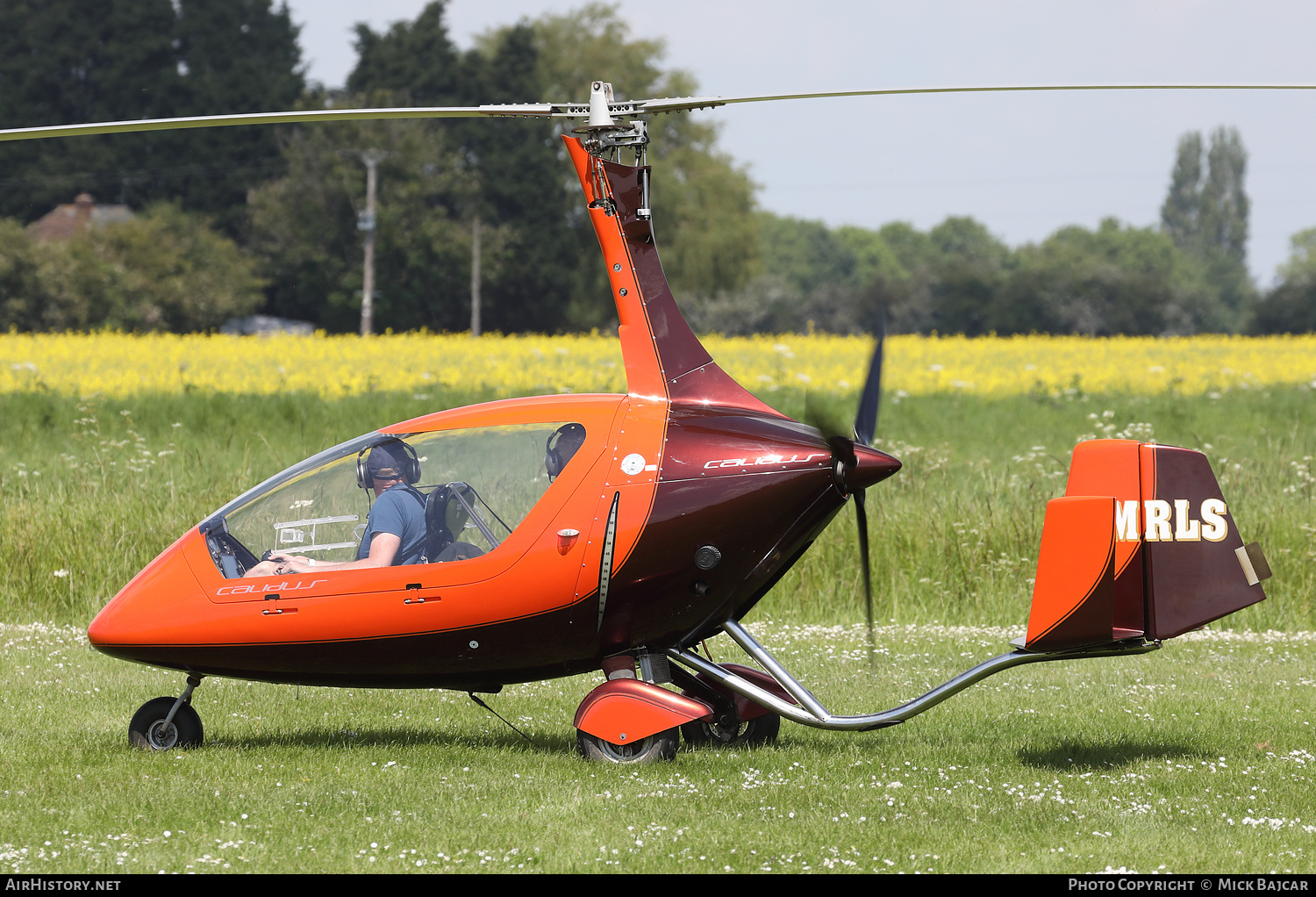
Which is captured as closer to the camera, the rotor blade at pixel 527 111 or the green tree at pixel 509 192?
the rotor blade at pixel 527 111

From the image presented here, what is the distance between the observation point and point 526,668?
289 inches

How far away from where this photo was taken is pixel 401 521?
718 centimetres

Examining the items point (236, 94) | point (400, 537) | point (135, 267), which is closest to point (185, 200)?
point (236, 94)

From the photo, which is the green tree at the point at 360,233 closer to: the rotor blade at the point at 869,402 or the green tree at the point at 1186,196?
the rotor blade at the point at 869,402

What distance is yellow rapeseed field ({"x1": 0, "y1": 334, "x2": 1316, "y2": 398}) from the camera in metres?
25.0

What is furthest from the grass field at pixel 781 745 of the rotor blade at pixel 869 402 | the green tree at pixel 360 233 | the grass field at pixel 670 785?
the green tree at pixel 360 233

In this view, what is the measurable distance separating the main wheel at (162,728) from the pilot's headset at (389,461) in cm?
170

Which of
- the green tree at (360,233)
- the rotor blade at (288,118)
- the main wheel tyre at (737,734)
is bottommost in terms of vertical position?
the main wheel tyre at (737,734)

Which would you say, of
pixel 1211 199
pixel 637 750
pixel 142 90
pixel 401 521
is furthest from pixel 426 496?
pixel 1211 199

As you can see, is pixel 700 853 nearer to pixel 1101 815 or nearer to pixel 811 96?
pixel 1101 815

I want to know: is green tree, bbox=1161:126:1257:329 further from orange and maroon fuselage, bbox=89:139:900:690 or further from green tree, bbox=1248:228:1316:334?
orange and maroon fuselage, bbox=89:139:900:690

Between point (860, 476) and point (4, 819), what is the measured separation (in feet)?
14.4

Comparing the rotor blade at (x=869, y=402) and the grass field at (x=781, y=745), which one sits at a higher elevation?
the rotor blade at (x=869, y=402)

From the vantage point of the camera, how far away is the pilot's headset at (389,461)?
727 centimetres
